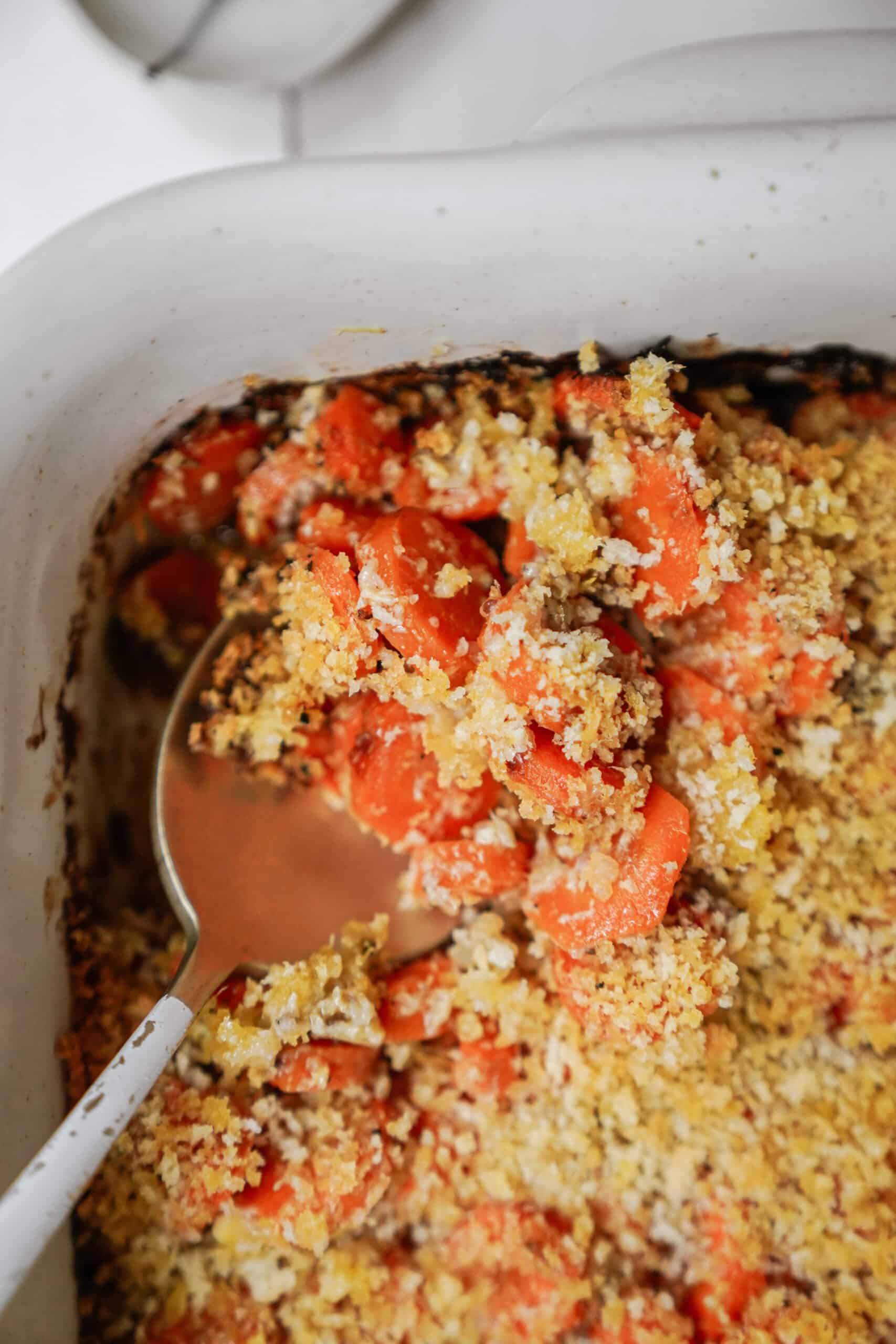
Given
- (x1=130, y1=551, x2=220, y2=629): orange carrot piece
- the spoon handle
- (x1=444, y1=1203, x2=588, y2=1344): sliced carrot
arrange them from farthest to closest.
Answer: (x1=130, y1=551, x2=220, y2=629): orange carrot piece
(x1=444, y1=1203, x2=588, y2=1344): sliced carrot
the spoon handle

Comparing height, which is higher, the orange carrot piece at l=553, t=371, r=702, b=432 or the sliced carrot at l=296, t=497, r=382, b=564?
the orange carrot piece at l=553, t=371, r=702, b=432

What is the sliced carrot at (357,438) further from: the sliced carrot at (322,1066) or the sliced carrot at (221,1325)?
the sliced carrot at (221,1325)

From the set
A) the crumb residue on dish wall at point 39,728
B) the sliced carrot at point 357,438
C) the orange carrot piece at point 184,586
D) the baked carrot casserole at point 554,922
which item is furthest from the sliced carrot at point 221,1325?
the sliced carrot at point 357,438

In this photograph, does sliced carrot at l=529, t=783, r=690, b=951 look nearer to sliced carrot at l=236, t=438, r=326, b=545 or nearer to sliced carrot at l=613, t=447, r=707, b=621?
sliced carrot at l=613, t=447, r=707, b=621

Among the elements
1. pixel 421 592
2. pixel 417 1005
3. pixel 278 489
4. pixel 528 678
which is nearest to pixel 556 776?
pixel 528 678

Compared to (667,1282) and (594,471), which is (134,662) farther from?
(667,1282)

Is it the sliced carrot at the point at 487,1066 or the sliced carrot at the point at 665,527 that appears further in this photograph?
the sliced carrot at the point at 487,1066

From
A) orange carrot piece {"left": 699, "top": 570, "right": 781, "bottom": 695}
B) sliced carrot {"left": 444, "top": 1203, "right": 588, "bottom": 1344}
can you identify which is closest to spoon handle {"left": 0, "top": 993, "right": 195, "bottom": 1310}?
sliced carrot {"left": 444, "top": 1203, "right": 588, "bottom": 1344}
